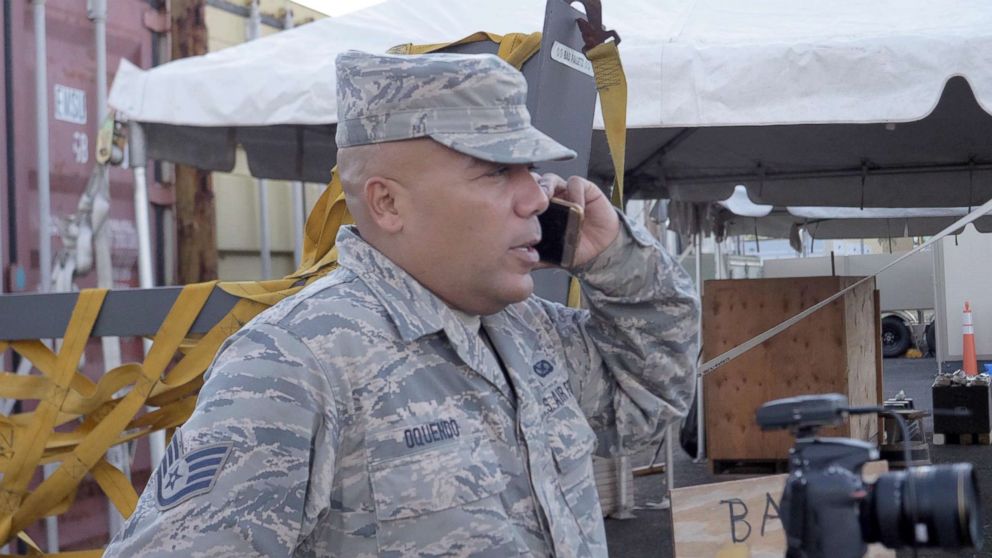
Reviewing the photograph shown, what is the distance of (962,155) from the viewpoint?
654 cm

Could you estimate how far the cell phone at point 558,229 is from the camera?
1.57m

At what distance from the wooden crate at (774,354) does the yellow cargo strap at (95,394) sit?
449 centimetres

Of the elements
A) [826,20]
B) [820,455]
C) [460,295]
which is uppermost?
[826,20]

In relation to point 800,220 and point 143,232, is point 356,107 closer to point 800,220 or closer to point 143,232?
point 143,232

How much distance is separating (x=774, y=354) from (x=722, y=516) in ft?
13.4

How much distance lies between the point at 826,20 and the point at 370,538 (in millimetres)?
3489

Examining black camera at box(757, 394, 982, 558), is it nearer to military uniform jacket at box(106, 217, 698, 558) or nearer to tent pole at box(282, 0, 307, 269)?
military uniform jacket at box(106, 217, 698, 558)

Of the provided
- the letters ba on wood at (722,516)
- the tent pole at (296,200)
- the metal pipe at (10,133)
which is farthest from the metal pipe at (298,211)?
the letters ba on wood at (722,516)

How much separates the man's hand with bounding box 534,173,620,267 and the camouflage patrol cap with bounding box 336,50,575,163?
15 centimetres

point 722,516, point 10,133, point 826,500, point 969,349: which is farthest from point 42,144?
point 969,349

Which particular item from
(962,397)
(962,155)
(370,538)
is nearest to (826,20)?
(962,155)

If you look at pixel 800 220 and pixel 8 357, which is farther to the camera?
pixel 800 220

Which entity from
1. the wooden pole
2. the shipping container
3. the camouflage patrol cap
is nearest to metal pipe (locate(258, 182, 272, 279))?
the wooden pole

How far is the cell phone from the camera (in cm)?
157
